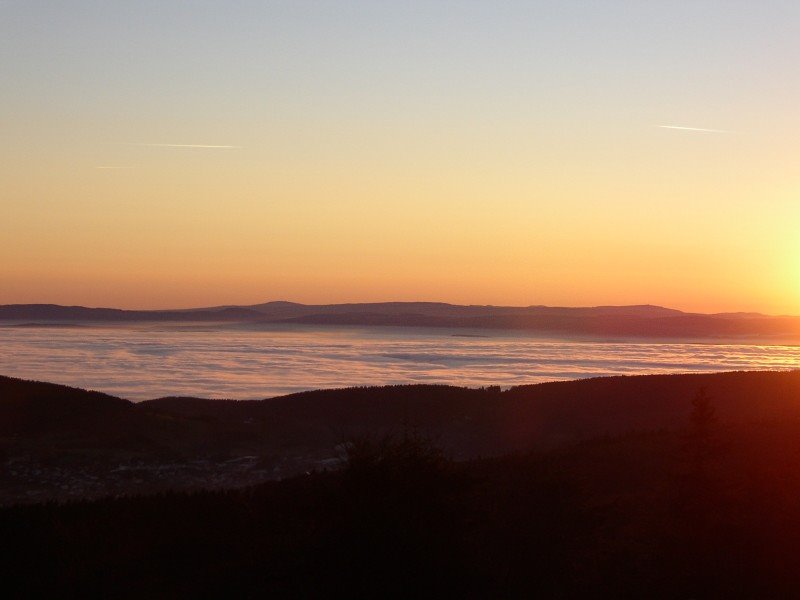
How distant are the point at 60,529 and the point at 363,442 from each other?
4.86 metres

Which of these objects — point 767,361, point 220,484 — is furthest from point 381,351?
point 220,484

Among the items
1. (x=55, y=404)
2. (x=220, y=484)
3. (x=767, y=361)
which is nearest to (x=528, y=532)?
(x=220, y=484)

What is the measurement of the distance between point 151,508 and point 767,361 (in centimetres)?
5480

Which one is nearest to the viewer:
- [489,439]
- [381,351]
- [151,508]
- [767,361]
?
[151,508]

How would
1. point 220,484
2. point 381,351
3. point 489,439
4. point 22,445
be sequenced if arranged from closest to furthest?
point 220,484 → point 22,445 → point 489,439 → point 381,351

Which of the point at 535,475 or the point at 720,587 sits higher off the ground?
the point at 535,475

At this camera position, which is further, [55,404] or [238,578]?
[55,404]

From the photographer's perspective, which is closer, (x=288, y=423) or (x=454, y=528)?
(x=454, y=528)

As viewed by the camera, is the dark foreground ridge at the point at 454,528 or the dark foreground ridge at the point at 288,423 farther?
the dark foreground ridge at the point at 288,423

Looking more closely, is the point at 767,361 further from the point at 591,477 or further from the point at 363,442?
the point at 363,442

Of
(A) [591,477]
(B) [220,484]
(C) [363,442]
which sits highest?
(C) [363,442]

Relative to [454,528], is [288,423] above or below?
below

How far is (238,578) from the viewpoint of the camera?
10.5 meters

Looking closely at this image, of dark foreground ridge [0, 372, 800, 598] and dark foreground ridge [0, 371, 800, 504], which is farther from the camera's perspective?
dark foreground ridge [0, 371, 800, 504]
